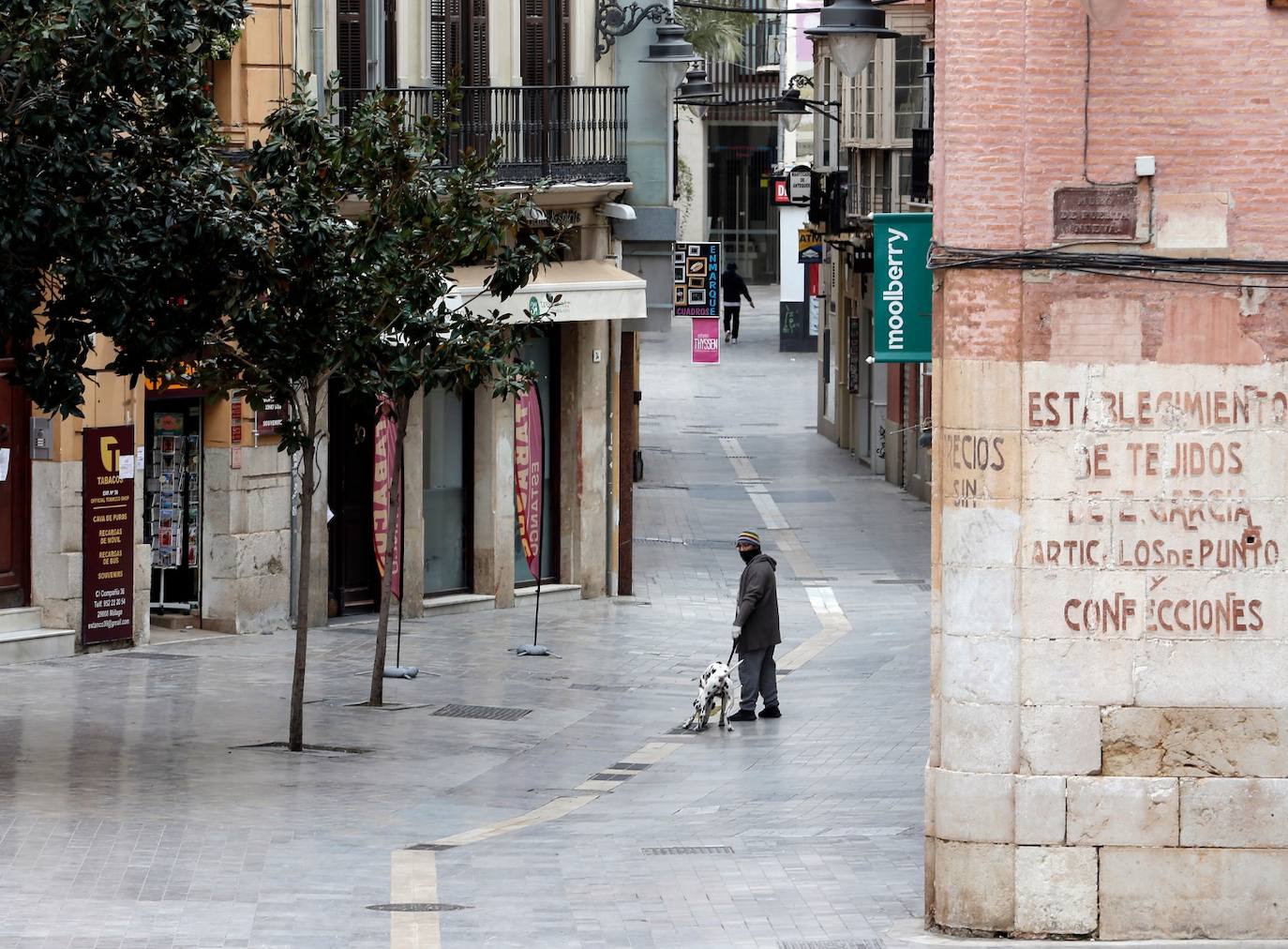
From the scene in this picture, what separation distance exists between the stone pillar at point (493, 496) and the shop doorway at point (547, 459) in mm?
474

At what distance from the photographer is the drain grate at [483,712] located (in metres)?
19.6

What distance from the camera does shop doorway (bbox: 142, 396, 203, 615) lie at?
76.9 ft

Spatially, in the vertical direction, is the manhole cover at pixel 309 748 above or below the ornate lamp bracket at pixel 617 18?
below

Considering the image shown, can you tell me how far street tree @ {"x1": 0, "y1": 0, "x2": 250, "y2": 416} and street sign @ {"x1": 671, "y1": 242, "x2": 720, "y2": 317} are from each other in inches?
821

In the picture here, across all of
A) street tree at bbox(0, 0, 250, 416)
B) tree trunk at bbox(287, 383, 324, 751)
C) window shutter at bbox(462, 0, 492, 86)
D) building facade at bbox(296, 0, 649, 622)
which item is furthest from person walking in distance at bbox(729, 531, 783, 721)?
window shutter at bbox(462, 0, 492, 86)

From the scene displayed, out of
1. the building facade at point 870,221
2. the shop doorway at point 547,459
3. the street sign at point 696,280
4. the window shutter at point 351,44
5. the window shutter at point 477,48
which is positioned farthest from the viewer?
the street sign at point 696,280

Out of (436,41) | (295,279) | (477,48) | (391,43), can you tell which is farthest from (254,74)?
(295,279)

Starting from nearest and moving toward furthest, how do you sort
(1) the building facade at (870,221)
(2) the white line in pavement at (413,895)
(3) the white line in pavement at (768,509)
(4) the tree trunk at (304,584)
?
(2) the white line in pavement at (413,895) → (4) the tree trunk at (304,584) → (3) the white line in pavement at (768,509) → (1) the building facade at (870,221)

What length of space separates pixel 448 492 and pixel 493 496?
0.51 metres

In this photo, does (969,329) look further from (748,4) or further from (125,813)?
(748,4)

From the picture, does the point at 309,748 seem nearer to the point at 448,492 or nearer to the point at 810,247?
the point at 448,492

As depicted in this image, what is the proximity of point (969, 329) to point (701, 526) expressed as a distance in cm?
2129

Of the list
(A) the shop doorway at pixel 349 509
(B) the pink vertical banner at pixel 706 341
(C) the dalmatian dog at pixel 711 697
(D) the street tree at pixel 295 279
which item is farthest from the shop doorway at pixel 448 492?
(B) the pink vertical banner at pixel 706 341

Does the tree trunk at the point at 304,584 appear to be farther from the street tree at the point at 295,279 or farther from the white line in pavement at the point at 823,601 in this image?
the white line in pavement at the point at 823,601
